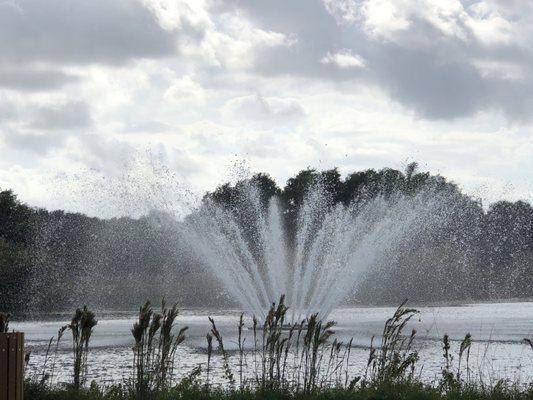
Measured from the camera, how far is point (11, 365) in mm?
9039

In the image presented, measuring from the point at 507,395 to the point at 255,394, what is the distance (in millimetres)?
3029

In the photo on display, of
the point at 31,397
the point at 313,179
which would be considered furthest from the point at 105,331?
the point at 313,179

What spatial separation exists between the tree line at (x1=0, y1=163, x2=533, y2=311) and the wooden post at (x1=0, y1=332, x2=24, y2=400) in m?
38.1

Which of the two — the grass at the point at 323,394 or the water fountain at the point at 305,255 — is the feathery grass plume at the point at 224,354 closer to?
the grass at the point at 323,394

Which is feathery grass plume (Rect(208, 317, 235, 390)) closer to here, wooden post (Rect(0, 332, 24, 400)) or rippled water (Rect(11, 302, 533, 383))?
rippled water (Rect(11, 302, 533, 383))

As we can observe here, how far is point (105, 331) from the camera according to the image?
2884cm

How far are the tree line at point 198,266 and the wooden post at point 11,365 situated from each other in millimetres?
38077

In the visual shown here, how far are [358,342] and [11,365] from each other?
14932mm

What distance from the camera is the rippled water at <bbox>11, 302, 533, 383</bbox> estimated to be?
639 inches

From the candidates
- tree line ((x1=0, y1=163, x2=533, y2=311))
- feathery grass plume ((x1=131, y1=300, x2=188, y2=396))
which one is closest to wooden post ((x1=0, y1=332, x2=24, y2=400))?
feathery grass plume ((x1=131, y1=300, x2=188, y2=396))

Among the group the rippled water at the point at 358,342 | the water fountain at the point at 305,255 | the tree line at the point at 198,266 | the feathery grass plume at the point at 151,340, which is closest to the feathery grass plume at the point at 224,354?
the feathery grass plume at the point at 151,340

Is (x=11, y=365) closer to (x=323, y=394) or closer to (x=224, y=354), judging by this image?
(x=224, y=354)

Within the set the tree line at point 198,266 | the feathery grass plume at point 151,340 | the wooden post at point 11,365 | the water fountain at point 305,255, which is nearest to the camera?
the wooden post at point 11,365

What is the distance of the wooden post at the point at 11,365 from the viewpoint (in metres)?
9.00
